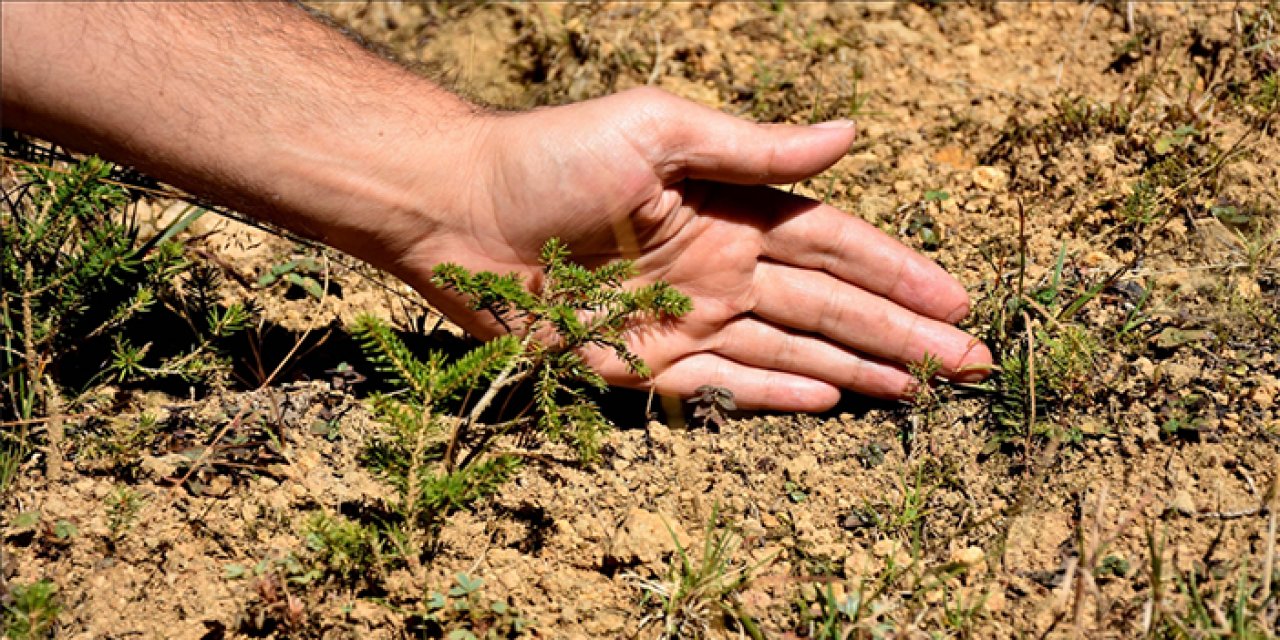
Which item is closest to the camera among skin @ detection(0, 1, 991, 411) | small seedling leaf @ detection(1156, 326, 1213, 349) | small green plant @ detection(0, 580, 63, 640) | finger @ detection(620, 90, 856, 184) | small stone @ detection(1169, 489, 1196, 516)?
small green plant @ detection(0, 580, 63, 640)

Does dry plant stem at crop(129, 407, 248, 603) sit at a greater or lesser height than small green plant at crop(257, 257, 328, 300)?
lesser

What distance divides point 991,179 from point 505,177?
5.58 ft

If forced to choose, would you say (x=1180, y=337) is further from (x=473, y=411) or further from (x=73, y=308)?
(x=73, y=308)

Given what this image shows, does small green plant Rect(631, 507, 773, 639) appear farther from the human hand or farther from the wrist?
the wrist

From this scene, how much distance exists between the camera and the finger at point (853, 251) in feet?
10.4

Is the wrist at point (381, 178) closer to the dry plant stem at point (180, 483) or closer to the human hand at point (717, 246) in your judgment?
the human hand at point (717, 246)

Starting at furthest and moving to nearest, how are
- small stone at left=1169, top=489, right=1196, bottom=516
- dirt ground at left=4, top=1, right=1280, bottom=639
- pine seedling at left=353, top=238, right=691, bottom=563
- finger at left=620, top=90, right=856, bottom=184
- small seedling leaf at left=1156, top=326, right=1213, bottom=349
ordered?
small seedling leaf at left=1156, top=326, right=1213, bottom=349
finger at left=620, top=90, right=856, bottom=184
small stone at left=1169, top=489, right=1196, bottom=516
dirt ground at left=4, top=1, right=1280, bottom=639
pine seedling at left=353, top=238, right=691, bottom=563

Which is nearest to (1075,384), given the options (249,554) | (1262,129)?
(1262,129)

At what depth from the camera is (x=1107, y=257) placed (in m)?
3.34

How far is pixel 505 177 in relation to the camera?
297cm

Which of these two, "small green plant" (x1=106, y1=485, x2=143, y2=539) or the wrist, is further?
the wrist

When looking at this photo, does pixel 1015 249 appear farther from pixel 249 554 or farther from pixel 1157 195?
pixel 249 554

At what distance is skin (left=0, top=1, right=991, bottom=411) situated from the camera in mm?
2807

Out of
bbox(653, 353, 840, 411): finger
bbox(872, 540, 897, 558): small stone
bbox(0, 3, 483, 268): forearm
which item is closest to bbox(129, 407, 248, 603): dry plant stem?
bbox(0, 3, 483, 268): forearm
